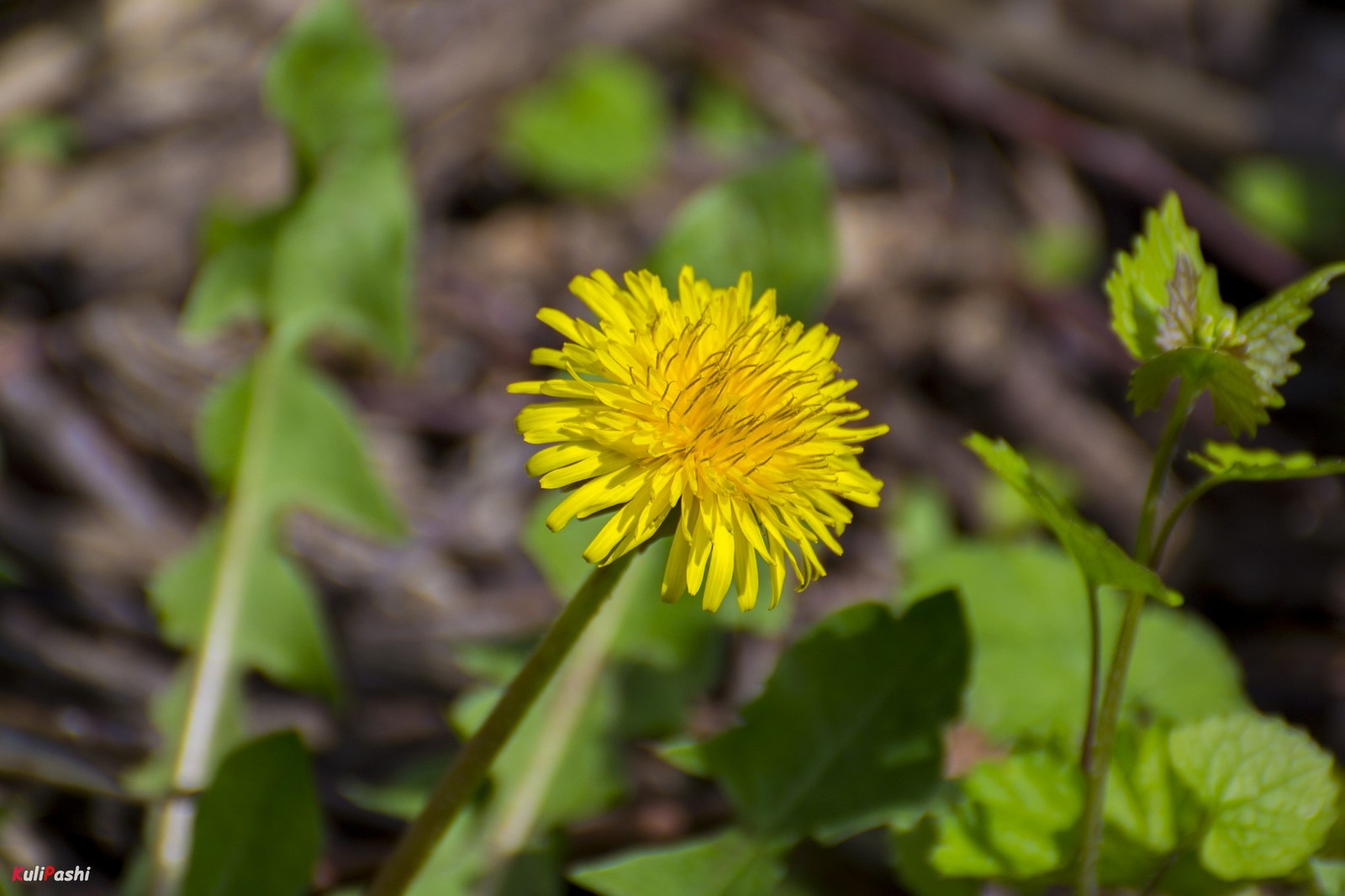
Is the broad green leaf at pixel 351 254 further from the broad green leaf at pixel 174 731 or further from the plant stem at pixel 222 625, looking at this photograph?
the broad green leaf at pixel 174 731

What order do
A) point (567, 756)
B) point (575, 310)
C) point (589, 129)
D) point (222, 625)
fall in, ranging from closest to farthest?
point (567, 756)
point (222, 625)
point (575, 310)
point (589, 129)

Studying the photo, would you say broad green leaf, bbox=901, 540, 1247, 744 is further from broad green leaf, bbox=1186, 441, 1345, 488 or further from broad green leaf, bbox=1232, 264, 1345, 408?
broad green leaf, bbox=1232, 264, 1345, 408

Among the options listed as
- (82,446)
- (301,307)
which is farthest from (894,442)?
(82,446)

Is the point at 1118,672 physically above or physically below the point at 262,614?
below

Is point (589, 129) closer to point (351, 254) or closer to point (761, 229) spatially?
point (351, 254)

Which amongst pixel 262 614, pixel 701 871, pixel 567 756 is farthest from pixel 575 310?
pixel 701 871

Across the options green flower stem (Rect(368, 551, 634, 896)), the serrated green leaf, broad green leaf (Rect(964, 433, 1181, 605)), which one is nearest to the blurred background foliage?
green flower stem (Rect(368, 551, 634, 896))
